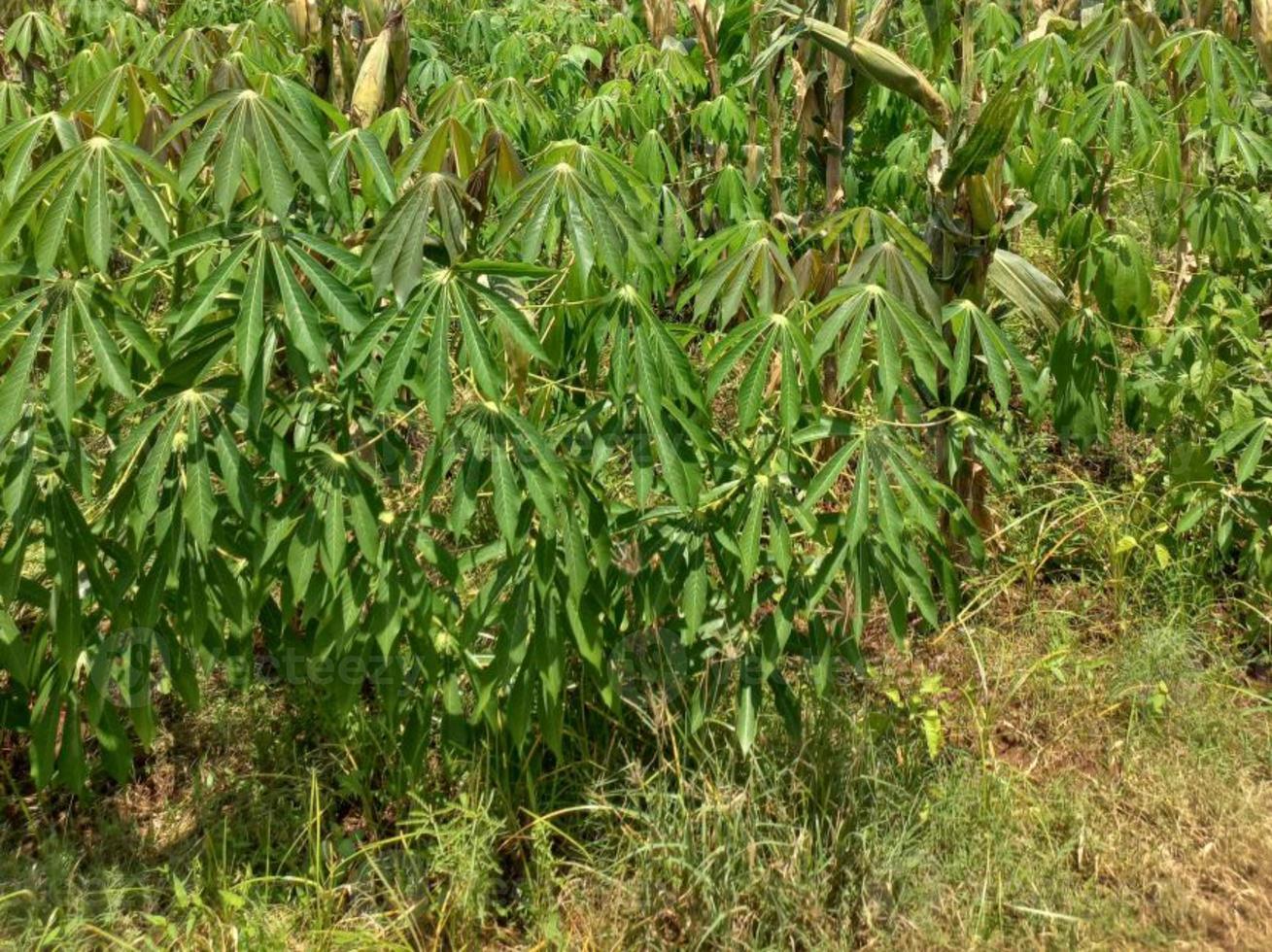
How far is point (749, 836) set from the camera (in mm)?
2238

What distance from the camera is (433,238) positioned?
2361 millimetres

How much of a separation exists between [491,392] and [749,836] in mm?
873

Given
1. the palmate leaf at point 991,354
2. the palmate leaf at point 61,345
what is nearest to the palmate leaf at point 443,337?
the palmate leaf at point 61,345

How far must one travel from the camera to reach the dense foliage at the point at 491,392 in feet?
6.48

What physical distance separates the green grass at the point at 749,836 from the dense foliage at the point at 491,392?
0.52 ft

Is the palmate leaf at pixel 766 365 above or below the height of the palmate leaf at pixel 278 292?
below

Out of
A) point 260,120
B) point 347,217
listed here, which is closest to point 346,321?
point 260,120

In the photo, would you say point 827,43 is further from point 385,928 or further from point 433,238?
point 385,928

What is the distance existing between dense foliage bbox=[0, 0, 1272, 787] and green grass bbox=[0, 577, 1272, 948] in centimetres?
16

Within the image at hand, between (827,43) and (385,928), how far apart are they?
189 centimetres

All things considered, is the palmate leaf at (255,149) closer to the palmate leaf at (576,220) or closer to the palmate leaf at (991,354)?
the palmate leaf at (576,220)

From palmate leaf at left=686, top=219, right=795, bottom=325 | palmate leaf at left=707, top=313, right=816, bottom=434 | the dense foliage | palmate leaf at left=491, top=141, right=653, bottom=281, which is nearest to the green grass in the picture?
the dense foliage

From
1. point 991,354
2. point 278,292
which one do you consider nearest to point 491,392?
point 278,292

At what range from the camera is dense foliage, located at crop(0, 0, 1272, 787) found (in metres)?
1.97
